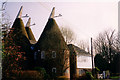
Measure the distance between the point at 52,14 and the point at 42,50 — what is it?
24.9ft

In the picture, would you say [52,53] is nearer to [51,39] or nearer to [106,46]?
[51,39]

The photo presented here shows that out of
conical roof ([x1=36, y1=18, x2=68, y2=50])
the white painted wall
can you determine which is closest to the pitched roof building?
conical roof ([x1=36, y1=18, x2=68, y2=50])

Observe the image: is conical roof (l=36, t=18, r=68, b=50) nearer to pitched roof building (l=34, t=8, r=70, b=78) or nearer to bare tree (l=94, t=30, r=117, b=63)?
pitched roof building (l=34, t=8, r=70, b=78)

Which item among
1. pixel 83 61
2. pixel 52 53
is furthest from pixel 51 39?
pixel 83 61

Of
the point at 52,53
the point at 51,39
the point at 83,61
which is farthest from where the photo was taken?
the point at 83,61

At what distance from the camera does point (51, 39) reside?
108 ft

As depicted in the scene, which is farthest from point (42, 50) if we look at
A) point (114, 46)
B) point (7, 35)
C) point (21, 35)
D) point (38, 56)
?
point (114, 46)

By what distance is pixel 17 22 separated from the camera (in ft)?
111

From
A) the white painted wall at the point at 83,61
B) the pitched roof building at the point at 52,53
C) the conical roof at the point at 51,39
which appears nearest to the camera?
the pitched roof building at the point at 52,53

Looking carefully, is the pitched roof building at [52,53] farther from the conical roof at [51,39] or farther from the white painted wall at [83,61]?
the white painted wall at [83,61]

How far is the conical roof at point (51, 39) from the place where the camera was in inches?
1291

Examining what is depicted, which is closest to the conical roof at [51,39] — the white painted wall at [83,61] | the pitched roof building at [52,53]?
the pitched roof building at [52,53]

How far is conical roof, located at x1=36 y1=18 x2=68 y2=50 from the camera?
3278 centimetres

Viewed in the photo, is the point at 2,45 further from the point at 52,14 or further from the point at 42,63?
the point at 52,14
